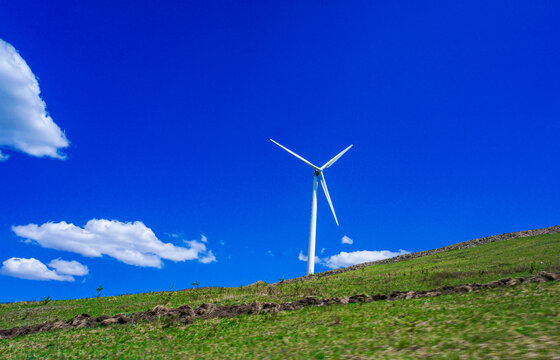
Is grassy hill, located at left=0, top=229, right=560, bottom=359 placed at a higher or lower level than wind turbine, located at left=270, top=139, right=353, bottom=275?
lower

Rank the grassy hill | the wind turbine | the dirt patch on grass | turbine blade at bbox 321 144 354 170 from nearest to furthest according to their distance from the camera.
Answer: the grassy hill
the dirt patch on grass
the wind turbine
turbine blade at bbox 321 144 354 170

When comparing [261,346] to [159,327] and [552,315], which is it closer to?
[159,327]

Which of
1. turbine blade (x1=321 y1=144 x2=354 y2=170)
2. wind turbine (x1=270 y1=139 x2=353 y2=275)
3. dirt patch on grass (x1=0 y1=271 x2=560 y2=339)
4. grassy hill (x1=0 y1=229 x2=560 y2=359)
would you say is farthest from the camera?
turbine blade (x1=321 y1=144 x2=354 y2=170)

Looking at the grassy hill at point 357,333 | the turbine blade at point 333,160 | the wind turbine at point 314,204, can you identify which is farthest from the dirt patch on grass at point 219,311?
the turbine blade at point 333,160

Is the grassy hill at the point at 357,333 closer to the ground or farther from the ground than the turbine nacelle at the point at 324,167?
closer to the ground

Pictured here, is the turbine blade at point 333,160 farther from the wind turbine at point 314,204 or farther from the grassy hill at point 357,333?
the grassy hill at point 357,333

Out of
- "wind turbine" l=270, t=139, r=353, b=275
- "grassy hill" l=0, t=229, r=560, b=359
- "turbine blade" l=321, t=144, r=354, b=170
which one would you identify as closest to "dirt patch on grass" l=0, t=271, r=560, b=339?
"grassy hill" l=0, t=229, r=560, b=359

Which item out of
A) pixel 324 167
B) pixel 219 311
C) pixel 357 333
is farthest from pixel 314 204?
pixel 357 333

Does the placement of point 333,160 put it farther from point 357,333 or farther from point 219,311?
point 357,333

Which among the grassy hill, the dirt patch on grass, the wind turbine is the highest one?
the wind turbine

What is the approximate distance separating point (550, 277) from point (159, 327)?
24039 millimetres

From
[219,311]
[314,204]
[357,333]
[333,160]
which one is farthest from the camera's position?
[333,160]

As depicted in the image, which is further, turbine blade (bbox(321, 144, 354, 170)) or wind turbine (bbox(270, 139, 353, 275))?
turbine blade (bbox(321, 144, 354, 170))

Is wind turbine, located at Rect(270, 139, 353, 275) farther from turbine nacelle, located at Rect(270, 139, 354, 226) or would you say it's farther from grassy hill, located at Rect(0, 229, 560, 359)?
grassy hill, located at Rect(0, 229, 560, 359)
